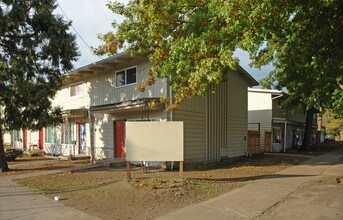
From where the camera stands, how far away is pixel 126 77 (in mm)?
17562

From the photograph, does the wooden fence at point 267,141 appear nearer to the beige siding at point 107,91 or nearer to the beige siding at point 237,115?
the beige siding at point 237,115

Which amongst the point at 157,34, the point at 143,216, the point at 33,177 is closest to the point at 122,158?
the point at 33,177

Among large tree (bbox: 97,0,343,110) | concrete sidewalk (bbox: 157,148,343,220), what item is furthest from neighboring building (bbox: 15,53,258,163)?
concrete sidewalk (bbox: 157,148,343,220)

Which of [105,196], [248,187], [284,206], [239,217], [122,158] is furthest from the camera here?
[122,158]

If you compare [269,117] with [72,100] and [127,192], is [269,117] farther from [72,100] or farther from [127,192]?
[127,192]

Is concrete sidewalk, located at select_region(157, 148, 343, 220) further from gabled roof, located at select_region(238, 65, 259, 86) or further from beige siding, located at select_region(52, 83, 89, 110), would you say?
beige siding, located at select_region(52, 83, 89, 110)

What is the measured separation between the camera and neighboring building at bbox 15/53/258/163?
16219 millimetres

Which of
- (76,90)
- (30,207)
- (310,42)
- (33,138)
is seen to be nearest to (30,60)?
(76,90)

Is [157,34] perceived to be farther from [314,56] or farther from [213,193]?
[314,56]

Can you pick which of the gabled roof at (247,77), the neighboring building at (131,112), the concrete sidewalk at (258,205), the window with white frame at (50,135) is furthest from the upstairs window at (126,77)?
the window with white frame at (50,135)

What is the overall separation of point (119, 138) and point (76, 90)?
642cm

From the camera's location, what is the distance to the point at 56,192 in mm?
9914

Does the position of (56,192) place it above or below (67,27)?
below

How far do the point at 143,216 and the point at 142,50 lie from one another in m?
6.90
